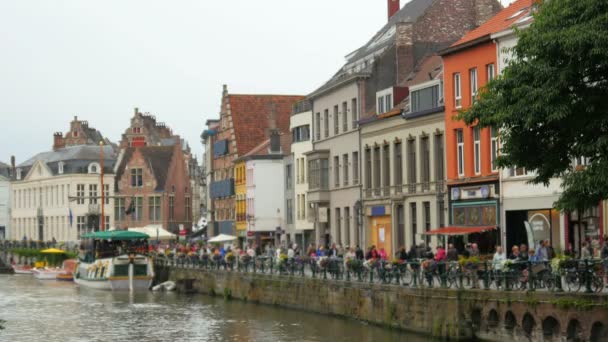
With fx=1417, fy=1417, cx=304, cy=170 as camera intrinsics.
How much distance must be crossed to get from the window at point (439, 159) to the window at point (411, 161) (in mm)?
2714

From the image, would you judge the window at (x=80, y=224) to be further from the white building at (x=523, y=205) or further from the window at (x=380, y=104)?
the white building at (x=523, y=205)

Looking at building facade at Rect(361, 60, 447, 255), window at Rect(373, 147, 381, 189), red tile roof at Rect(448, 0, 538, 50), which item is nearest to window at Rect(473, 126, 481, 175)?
building facade at Rect(361, 60, 447, 255)

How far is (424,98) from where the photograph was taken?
6247 cm

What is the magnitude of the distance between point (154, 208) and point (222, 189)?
81.1 feet

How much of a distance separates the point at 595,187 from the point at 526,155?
2667 millimetres

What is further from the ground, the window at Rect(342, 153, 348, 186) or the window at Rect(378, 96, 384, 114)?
the window at Rect(378, 96, 384, 114)

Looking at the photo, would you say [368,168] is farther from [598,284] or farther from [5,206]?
[5,206]

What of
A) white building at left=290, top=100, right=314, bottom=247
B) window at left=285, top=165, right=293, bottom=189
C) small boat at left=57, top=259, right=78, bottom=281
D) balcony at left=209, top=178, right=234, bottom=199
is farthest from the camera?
balcony at left=209, top=178, right=234, bottom=199

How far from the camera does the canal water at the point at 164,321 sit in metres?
46.4

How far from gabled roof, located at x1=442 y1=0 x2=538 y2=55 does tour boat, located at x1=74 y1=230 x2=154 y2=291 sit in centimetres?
2640

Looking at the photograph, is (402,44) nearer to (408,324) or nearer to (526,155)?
(408,324)

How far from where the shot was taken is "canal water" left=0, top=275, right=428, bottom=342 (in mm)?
46406

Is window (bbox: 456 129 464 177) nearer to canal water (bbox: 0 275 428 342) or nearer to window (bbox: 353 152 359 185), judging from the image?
canal water (bbox: 0 275 428 342)

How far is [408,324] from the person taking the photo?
43.1 metres
